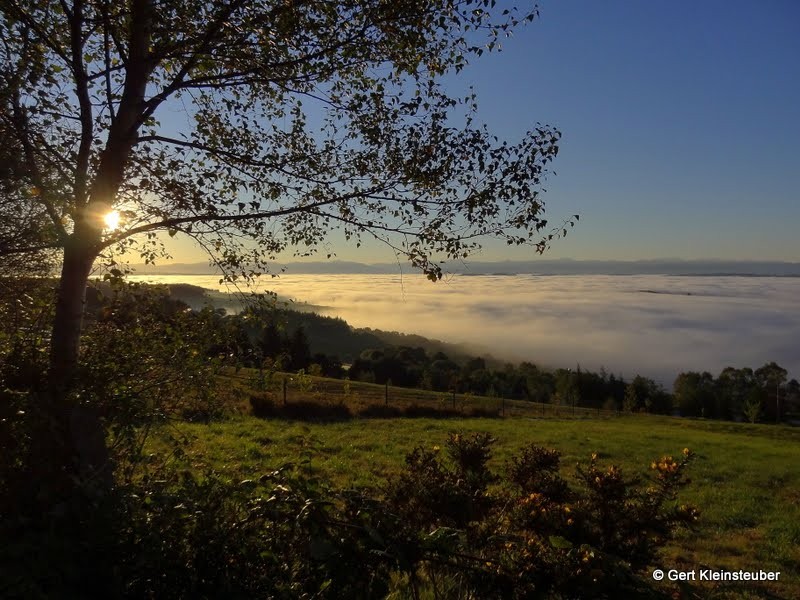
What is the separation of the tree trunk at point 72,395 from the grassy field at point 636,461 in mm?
1164

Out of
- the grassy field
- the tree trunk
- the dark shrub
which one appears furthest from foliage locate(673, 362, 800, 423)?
the tree trunk

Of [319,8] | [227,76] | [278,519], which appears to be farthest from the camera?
[227,76]

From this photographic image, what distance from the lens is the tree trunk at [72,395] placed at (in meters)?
3.46

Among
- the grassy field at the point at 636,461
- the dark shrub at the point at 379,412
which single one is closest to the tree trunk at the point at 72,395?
the grassy field at the point at 636,461

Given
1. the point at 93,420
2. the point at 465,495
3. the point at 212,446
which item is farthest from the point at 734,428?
the point at 93,420

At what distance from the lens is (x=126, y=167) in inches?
209

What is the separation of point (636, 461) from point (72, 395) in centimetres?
2087

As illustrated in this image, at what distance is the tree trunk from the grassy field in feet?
3.82

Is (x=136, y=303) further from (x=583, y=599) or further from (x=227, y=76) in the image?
(x=583, y=599)

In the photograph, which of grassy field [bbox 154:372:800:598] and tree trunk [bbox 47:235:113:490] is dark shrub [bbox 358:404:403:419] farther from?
tree trunk [bbox 47:235:113:490]

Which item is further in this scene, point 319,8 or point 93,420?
point 319,8

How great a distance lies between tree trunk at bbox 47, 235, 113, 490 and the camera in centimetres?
346

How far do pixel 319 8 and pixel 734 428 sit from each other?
56.0 m

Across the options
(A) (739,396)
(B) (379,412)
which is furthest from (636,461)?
(A) (739,396)
